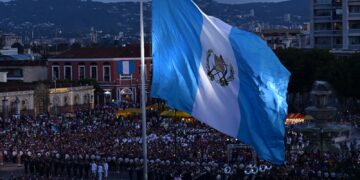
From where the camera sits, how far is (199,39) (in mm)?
16125

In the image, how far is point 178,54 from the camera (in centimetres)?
1595

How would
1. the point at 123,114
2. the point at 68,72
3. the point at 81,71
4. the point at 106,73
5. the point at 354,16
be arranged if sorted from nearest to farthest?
the point at 123,114
the point at 354,16
the point at 106,73
the point at 81,71
the point at 68,72

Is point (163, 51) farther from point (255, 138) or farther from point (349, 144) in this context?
point (349, 144)

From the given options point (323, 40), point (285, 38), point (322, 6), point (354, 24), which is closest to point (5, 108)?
point (354, 24)

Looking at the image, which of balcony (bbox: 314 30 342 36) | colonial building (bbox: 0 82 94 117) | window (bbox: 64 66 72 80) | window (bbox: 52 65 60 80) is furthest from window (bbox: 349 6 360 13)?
window (bbox: 52 65 60 80)

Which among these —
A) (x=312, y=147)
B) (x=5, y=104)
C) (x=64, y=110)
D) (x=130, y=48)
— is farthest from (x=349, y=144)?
(x=130, y=48)

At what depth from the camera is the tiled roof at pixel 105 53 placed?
8331 centimetres

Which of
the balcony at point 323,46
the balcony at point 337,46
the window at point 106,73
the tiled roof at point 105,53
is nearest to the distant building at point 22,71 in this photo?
the tiled roof at point 105,53

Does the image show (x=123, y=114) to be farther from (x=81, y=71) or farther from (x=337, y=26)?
(x=337, y=26)

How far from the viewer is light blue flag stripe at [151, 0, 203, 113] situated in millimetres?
15781

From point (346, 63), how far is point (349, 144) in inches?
1011

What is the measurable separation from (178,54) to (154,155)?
1818 cm

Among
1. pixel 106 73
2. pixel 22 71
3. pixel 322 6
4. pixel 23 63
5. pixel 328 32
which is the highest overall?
pixel 322 6

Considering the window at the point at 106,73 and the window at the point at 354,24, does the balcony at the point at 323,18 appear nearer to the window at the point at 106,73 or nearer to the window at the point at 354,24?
the window at the point at 354,24
